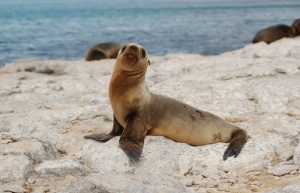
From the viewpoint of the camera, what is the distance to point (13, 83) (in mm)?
8000

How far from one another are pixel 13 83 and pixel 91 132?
11.2 ft

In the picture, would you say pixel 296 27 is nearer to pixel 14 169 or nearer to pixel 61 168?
pixel 61 168

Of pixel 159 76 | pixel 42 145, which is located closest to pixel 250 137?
pixel 42 145

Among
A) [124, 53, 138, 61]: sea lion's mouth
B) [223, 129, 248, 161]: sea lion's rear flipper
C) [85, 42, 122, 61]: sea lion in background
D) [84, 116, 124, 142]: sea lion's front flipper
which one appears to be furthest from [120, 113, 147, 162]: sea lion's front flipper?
[85, 42, 122, 61]: sea lion in background

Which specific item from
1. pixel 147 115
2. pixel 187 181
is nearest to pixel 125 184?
pixel 187 181

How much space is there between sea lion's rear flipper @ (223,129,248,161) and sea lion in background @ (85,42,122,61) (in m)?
9.70

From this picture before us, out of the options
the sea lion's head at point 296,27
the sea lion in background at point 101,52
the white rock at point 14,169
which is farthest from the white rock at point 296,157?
the sea lion's head at point 296,27

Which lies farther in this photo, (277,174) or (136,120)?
(136,120)

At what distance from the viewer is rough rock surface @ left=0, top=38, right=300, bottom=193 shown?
12.3 feet

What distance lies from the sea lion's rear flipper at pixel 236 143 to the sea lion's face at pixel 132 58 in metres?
1.24

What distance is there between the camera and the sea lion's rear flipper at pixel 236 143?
4414 mm

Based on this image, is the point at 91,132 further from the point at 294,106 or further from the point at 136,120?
the point at 294,106

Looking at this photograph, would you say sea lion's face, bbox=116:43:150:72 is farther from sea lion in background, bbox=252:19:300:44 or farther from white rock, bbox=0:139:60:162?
sea lion in background, bbox=252:19:300:44

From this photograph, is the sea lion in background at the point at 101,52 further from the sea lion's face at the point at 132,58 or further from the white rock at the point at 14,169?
the white rock at the point at 14,169
